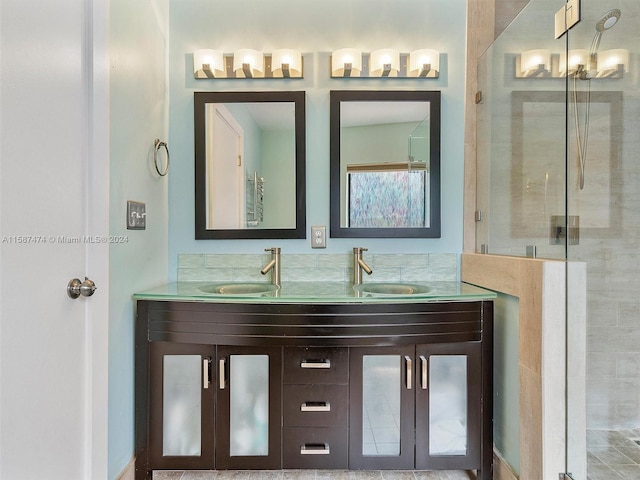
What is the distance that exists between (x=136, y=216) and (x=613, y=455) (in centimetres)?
226

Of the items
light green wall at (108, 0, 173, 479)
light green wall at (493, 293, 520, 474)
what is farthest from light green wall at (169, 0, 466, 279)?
light green wall at (493, 293, 520, 474)

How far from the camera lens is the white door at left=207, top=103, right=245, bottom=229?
6.40 feet

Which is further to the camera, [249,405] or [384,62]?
[384,62]

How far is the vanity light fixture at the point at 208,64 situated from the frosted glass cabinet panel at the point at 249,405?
149 cm

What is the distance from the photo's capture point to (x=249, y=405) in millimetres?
1479

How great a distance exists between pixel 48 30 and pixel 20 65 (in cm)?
18

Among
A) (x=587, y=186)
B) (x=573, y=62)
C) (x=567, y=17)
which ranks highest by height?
(x=567, y=17)

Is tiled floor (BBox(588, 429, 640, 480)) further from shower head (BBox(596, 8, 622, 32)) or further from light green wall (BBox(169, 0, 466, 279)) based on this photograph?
shower head (BBox(596, 8, 622, 32))

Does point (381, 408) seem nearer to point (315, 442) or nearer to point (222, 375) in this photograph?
point (315, 442)

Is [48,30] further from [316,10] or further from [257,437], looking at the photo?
[257,437]

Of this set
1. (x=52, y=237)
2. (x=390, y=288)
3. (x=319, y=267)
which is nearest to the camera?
(x=52, y=237)

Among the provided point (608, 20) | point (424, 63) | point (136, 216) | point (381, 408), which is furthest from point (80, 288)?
point (608, 20)

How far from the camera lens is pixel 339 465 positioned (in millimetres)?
1466

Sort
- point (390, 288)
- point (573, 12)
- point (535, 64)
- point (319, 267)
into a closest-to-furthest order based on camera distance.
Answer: point (573, 12)
point (535, 64)
point (390, 288)
point (319, 267)
